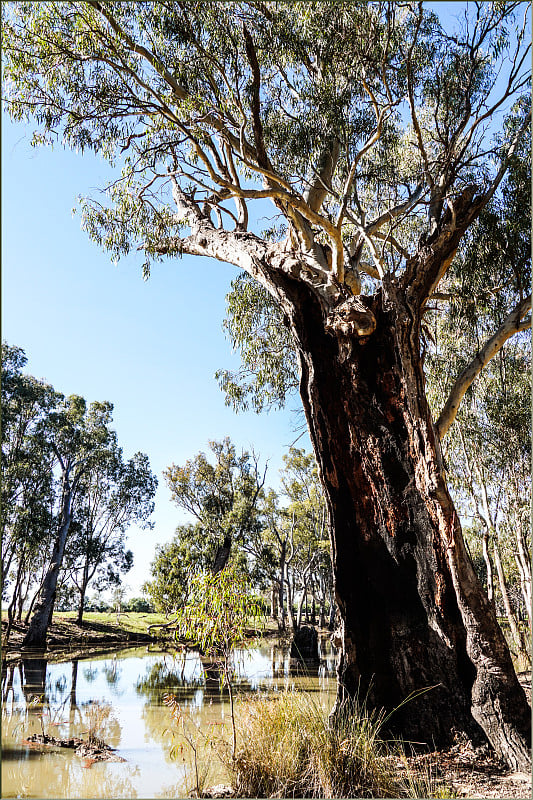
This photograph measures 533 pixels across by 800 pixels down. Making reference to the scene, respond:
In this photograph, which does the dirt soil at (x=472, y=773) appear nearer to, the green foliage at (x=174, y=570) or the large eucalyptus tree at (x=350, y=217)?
the large eucalyptus tree at (x=350, y=217)

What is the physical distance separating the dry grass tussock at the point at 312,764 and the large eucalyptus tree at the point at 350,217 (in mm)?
711

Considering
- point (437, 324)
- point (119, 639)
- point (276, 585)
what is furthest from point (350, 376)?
point (276, 585)

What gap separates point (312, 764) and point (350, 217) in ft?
17.3

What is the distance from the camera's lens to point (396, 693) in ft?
13.9

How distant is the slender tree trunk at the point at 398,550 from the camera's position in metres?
3.96

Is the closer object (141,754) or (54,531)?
(141,754)

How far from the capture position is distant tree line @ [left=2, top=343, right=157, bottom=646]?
50.3 feet

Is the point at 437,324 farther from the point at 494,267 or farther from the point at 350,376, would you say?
the point at 350,376

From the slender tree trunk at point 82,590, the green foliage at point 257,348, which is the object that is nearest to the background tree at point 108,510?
the slender tree trunk at point 82,590

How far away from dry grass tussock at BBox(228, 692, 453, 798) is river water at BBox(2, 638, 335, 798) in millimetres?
290

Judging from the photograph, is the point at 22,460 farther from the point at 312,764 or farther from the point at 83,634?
the point at 312,764

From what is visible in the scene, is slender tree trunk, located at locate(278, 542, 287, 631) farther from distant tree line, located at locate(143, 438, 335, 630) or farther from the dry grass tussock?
the dry grass tussock

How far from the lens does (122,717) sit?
645 cm

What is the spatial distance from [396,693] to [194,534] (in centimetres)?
1325
